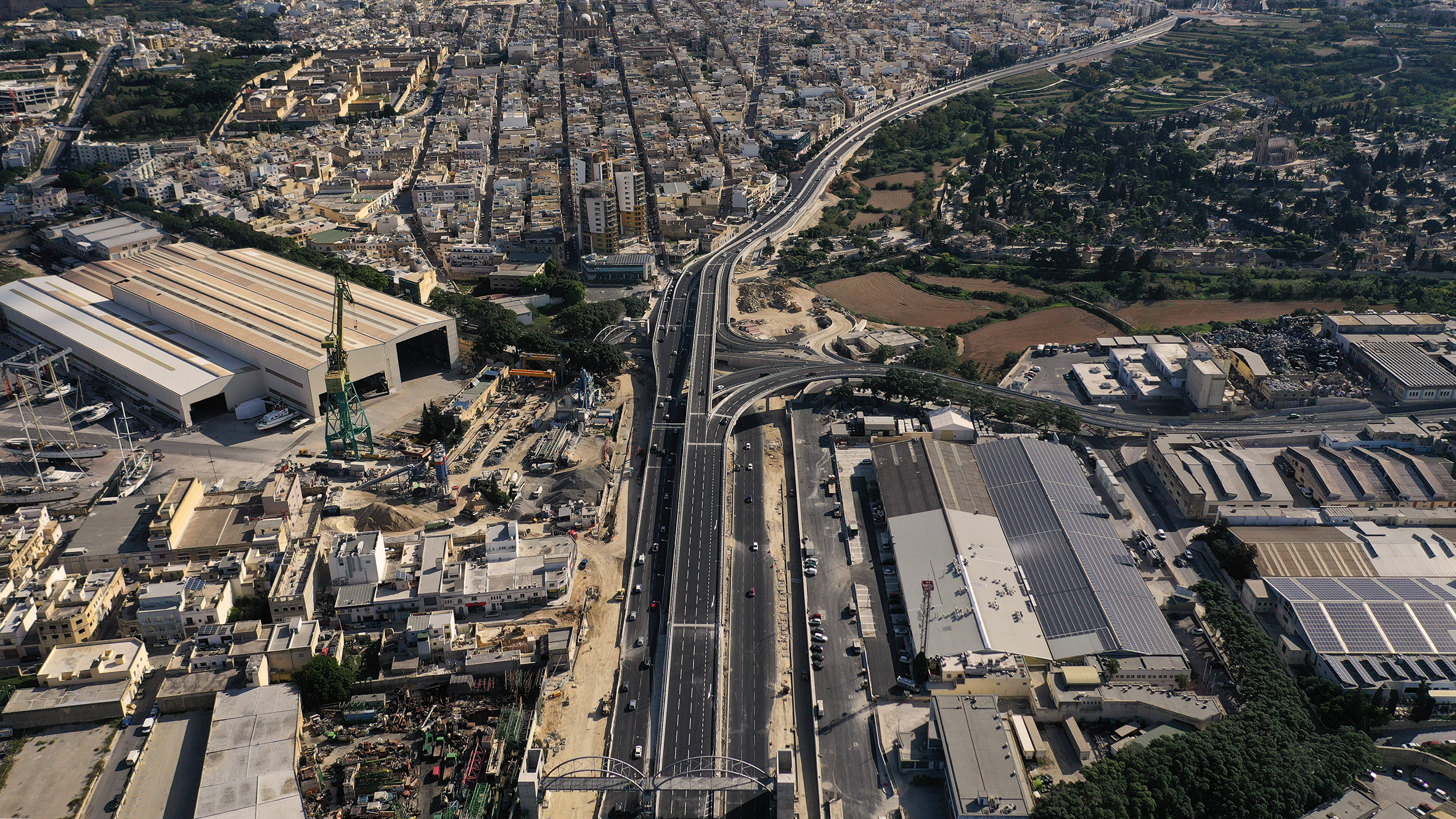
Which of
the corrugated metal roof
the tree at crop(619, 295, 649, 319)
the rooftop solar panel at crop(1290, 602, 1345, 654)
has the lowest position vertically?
the rooftop solar panel at crop(1290, 602, 1345, 654)

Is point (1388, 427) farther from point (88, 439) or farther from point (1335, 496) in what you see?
point (88, 439)

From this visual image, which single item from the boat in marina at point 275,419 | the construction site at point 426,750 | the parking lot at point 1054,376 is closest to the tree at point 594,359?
the boat in marina at point 275,419

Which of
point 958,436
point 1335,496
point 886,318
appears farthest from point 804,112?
point 1335,496

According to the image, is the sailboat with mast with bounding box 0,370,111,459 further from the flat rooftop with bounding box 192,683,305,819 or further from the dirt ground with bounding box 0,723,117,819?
the flat rooftop with bounding box 192,683,305,819

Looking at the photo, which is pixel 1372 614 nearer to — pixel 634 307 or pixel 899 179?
pixel 634 307

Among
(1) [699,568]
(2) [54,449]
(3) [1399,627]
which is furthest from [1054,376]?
(2) [54,449]

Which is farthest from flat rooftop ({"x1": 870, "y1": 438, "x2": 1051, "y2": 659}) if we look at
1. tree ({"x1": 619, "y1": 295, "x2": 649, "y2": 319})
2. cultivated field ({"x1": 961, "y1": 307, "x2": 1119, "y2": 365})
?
tree ({"x1": 619, "y1": 295, "x2": 649, "y2": 319})
